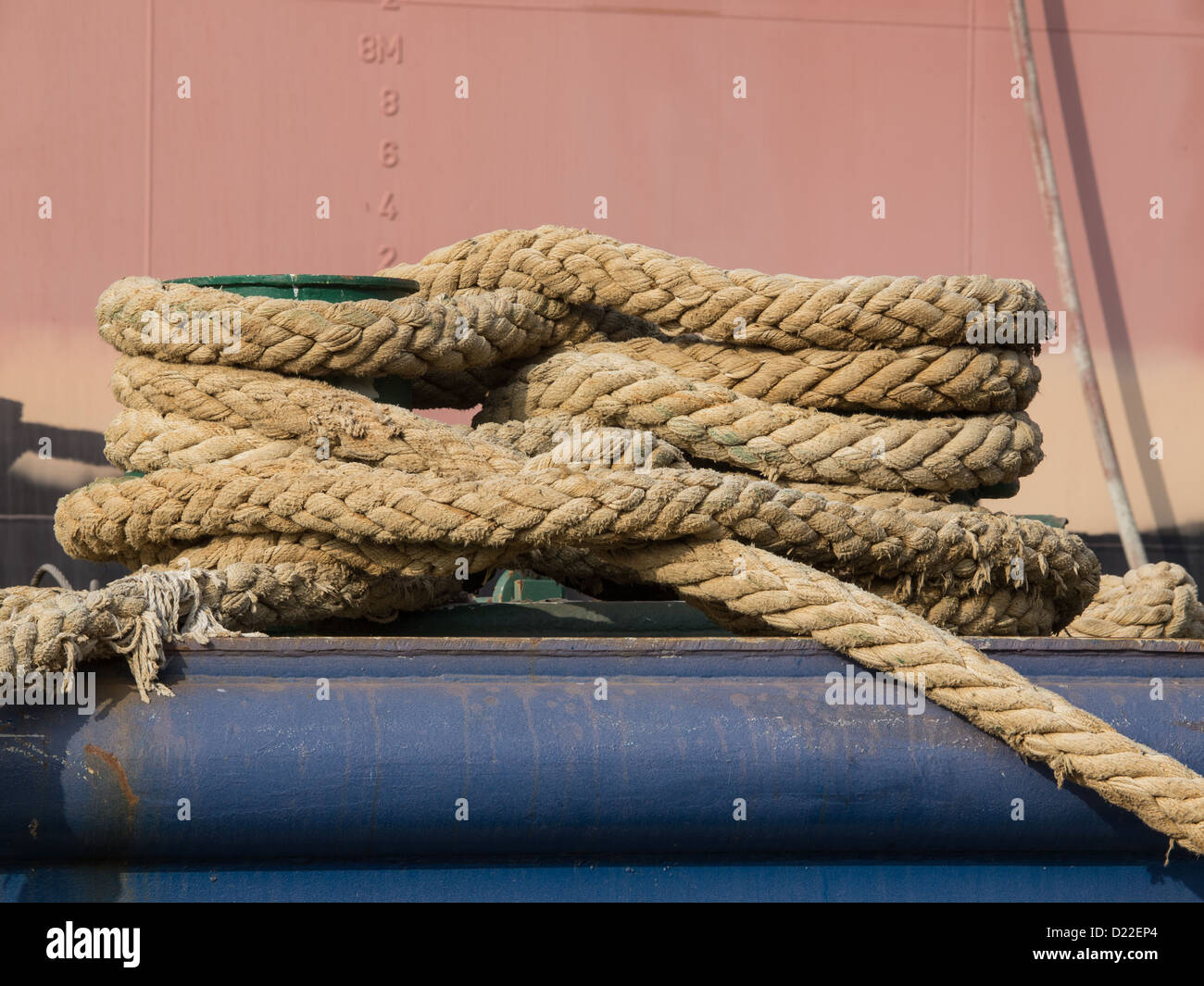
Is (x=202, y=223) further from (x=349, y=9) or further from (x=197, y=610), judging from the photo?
(x=197, y=610)

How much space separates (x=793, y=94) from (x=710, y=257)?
1.87ft

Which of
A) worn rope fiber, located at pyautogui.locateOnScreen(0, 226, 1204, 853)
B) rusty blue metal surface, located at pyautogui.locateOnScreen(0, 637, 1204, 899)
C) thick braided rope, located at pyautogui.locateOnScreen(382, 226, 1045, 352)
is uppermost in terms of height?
thick braided rope, located at pyautogui.locateOnScreen(382, 226, 1045, 352)

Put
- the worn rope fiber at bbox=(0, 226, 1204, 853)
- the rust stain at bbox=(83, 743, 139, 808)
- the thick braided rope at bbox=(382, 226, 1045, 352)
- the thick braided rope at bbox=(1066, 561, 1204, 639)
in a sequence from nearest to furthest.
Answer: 1. the rust stain at bbox=(83, 743, 139, 808)
2. the worn rope fiber at bbox=(0, 226, 1204, 853)
3. the thick braided rope at bbox=(382, 226, 1045, 352)
4. the thick braided rope at bbox=(1066, 561, 1204, 639)

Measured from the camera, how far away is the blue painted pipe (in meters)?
1.28

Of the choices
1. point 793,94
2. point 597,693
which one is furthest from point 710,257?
point 597,693

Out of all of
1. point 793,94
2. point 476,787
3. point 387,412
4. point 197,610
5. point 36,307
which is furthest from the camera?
point 793,94

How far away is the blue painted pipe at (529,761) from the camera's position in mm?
1276

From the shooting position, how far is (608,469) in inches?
62.3

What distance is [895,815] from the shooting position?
1372 millimetres

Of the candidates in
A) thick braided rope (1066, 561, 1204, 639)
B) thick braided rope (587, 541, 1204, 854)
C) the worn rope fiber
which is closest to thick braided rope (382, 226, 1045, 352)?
the worn rope fiber

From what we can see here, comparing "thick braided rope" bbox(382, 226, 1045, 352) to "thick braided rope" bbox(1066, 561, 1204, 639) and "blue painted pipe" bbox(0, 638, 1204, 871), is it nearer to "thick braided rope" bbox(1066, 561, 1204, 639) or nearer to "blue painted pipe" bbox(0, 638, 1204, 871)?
"blue painted pipe" bbox(0, 638, 1204, 871)

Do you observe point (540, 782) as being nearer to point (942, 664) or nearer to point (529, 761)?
point (529, 761)

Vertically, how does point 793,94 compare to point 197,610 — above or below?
above

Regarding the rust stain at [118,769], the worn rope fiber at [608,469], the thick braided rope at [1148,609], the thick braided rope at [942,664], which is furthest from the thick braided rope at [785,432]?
the rust stain at [118,769]
